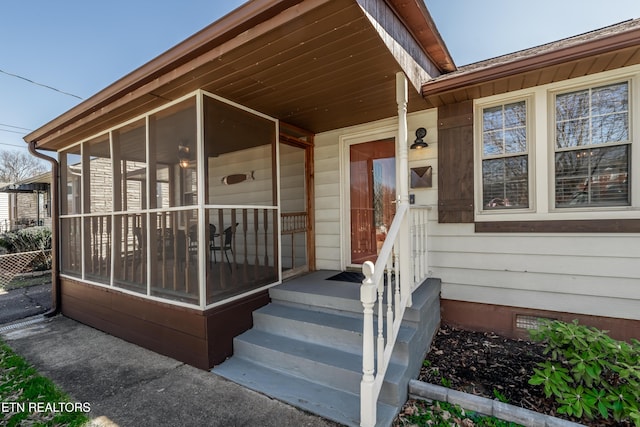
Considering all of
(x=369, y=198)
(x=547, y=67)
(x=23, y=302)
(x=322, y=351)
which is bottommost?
(x=23, y=302)

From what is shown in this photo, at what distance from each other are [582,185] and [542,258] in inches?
31.6

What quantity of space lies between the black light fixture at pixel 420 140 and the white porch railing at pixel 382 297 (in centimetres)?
81

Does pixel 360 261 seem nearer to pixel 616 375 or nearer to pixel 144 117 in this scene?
pixel 616 375

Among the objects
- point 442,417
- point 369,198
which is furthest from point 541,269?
point 369,198

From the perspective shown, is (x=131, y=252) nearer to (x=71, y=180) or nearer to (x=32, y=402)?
(x=32, y=402)

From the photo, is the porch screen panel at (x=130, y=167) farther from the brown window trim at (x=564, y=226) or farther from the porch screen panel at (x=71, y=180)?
the brown window trim at (x=564, y=226)

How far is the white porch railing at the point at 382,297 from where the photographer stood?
181 cm

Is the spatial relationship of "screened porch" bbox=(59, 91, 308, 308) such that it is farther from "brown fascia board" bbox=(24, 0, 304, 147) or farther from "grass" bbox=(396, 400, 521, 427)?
"grass" bbox=(396, 400, 521, 427)

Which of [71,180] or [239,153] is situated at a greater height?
[239,153]

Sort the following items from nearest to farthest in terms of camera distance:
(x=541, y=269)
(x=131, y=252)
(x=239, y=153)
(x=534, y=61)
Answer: (x=534, y=61), (x=541, y=269), (x=131, y=252), (x=239, y=153)

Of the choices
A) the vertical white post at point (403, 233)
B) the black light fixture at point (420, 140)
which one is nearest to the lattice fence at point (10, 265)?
the vertical white post at point (403, 233)

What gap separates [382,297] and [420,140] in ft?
6.89

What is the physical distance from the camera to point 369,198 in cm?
414

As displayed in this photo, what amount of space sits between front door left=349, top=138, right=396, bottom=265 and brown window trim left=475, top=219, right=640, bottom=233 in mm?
1273
